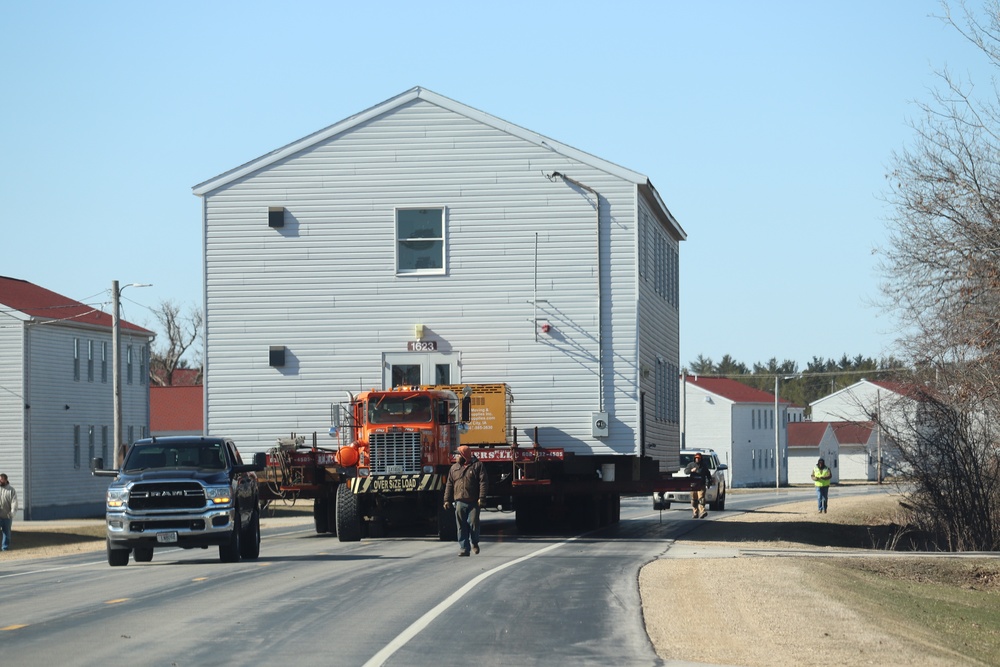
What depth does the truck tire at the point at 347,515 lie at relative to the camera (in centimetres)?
2720

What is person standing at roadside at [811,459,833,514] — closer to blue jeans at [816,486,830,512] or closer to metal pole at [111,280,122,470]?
blue jeans at [816,486,830,512]

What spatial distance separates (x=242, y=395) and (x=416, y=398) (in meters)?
5.23

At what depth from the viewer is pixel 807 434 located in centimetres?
11262

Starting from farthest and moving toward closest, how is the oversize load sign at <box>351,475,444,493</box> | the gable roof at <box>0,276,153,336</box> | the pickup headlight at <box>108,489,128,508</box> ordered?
1. the gable roof at <box>0,276,153,336</box>
2. the oversize load sign at <box>351,475,444,493</box>
3. the pickup headlight at <box>108,489,128,508</box>

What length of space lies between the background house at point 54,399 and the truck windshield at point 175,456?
3035cm

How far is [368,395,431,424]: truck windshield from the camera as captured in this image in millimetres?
27781

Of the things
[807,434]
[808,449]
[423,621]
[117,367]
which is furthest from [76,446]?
[807,434]

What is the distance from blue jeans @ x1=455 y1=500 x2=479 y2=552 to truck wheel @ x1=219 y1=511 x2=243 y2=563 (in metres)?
3.62

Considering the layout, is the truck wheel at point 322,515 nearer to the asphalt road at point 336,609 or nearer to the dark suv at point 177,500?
the asphalt road at point 336,609

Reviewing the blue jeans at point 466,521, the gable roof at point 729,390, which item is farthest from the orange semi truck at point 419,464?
the gable roof at point 729,390

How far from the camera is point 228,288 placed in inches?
1236

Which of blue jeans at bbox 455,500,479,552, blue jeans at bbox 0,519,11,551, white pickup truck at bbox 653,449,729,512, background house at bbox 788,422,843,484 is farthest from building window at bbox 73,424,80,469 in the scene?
background house at bbox 788,422,843,484

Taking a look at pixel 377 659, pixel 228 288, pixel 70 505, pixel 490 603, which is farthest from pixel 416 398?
pixel 70 505

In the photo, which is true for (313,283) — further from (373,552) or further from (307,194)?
(373,552)
